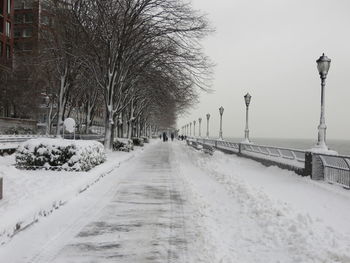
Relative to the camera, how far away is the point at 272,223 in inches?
292

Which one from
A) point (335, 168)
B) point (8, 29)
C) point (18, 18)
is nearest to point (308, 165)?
point (335, 168)

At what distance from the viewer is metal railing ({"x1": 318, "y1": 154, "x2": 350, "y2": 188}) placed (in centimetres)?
1263

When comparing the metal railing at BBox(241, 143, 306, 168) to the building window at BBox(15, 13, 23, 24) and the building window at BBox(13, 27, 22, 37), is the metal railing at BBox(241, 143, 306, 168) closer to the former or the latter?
the building window at BBox(13, 27, 22, 37)

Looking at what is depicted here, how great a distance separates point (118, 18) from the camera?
86.8 feet

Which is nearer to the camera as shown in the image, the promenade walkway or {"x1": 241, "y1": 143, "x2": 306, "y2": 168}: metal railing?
the promenade walkway

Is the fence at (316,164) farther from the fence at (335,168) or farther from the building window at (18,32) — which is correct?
the building window at (18,32)

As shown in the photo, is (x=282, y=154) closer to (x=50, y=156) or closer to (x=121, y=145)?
(x=50, y=156)

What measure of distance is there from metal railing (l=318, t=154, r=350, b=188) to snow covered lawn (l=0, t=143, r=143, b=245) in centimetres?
794

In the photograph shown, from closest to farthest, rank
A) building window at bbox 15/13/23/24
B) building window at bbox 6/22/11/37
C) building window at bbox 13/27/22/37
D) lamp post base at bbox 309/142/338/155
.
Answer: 1. lamp post base at bbox 309/142/338/155
2. building window at bbox 6/22/11/37
3. building window at bbox 15/13/23/24
4. building window at bbox 13/27/22/37

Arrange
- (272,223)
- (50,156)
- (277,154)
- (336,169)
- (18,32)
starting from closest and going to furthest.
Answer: (272,223) < (336,169) < (50,156) < (277,154) < (18,32)

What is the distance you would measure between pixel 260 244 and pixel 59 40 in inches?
1075

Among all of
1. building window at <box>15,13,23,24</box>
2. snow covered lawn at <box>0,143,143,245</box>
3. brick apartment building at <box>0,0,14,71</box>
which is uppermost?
building window at <box>15,13,23,24</box>

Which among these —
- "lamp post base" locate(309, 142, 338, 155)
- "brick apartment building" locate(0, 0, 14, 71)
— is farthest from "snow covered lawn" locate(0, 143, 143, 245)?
"brick apartment building" locate(0, 0, 14, 71)

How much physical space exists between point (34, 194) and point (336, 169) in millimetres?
9411
